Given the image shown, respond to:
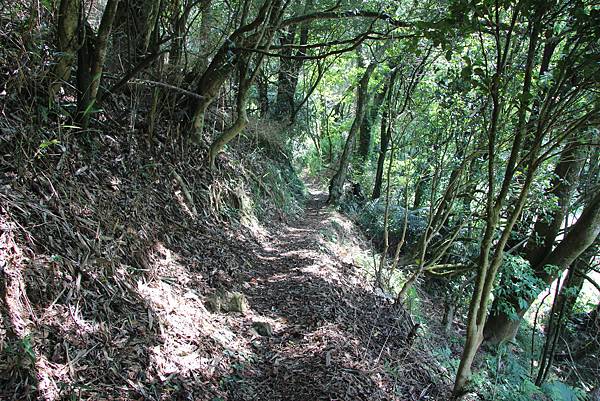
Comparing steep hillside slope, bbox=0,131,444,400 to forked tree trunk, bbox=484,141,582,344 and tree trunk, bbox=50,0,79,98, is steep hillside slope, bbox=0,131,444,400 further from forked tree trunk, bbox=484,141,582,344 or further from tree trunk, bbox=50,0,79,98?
forked tree trunk, bbox=484,141,582,344

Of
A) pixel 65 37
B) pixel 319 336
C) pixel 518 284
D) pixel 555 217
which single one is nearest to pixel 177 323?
pixel 319 336

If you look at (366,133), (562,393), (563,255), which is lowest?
(562,393)

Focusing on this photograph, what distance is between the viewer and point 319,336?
4188 millimetres

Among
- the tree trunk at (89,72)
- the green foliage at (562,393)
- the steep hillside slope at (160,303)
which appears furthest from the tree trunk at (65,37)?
the green foliage at (562,393)

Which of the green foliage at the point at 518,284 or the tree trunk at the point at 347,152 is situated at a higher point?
the tree trunk at the point at 347,152

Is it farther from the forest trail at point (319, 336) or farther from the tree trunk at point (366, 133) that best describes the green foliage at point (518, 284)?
the tree trunk at point (366, 133)

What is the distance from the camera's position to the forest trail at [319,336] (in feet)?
11.5

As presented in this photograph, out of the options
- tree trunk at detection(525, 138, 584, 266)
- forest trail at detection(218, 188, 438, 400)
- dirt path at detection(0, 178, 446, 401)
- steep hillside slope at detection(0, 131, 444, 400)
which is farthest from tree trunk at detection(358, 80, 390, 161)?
dirt path at detection(0, 178, 446, 401)

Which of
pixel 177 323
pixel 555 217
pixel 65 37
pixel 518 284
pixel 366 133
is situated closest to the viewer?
pixel 177 323

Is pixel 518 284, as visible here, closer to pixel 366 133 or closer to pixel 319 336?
pixel 319 336

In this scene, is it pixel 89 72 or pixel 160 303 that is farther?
pixel 89 72

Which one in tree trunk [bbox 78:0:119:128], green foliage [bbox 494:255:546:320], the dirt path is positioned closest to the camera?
the dirt path

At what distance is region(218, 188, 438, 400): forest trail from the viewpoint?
3.51 metres

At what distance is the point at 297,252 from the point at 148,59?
409 cm
